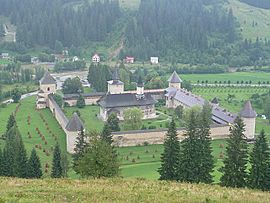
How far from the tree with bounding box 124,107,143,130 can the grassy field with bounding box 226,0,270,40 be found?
3343 inches

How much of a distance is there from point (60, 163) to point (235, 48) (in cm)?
9203

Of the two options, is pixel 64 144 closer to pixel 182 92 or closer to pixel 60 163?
pixel 60 163

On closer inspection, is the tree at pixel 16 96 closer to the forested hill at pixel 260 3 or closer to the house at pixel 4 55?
the house at pixel 4 55

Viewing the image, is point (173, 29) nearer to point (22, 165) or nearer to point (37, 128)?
point (37, 128)

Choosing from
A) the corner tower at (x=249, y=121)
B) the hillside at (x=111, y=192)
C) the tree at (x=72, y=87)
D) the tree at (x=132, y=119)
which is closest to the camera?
the hillside at (x=111, y=192)

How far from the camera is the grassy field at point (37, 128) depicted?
48500 mm

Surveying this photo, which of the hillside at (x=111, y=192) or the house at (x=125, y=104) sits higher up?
the hillside at (x=111, y=192)

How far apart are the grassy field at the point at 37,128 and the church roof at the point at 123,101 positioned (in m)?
7.06

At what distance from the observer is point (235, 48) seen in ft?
398

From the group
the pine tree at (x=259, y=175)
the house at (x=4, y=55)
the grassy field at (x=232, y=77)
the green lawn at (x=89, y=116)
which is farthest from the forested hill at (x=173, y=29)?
the pine tree at (x=259, y=175)

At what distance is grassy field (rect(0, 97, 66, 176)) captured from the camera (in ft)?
159

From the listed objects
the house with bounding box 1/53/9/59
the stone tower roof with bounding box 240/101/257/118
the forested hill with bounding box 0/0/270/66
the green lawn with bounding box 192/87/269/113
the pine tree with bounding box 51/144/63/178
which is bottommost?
the green lawn with bounding box 192/87/269/113

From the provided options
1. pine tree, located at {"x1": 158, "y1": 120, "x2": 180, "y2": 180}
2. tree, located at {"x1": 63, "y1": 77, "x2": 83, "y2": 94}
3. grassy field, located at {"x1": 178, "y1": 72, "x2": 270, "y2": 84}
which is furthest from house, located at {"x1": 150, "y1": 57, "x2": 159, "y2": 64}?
pine tree, located at {"x1": 158, "y1": 120, "x2": 180, "y2": 180}

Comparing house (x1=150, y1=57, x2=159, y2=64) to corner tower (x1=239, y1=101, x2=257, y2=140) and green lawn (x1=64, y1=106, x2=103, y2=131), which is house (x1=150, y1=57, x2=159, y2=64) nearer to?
Result: green lawn (x1=64, y1=106, x2=103, y2=131)
